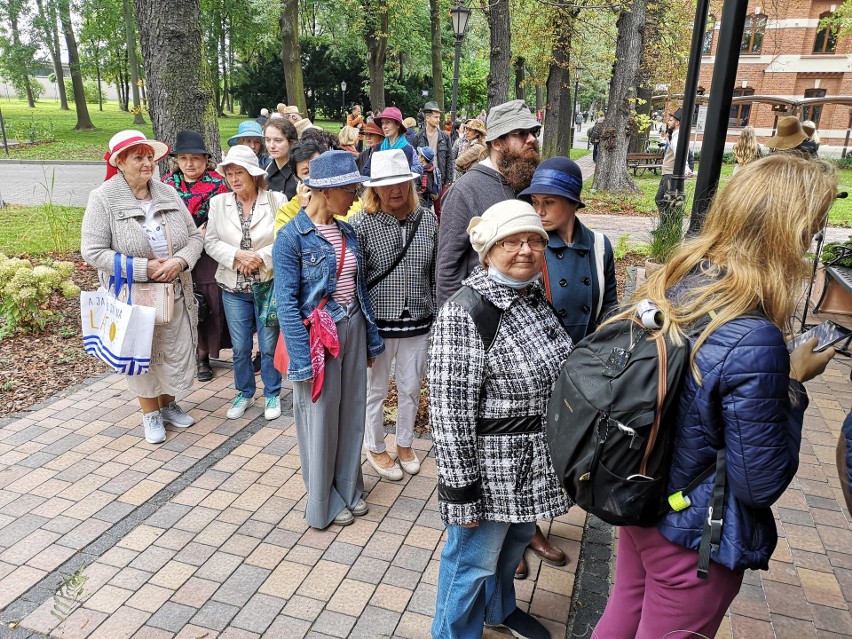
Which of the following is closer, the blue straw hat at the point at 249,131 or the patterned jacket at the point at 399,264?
the patterned jacket at the point at 399,264

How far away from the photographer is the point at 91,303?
4164 millimetres

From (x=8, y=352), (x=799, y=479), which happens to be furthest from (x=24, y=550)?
(x=799, y=479)

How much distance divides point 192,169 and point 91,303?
147 cm

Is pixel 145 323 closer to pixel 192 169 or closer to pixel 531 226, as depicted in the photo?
pixel 192 169

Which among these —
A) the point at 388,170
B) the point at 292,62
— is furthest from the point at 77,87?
the point at 388,170

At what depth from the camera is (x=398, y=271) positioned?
12.0 feet

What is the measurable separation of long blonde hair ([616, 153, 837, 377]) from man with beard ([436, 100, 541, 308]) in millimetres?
1671

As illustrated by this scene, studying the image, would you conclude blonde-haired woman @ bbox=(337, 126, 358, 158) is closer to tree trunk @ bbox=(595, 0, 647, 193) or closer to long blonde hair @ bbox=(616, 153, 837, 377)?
long blonde hair @ bbox=(616, 153, 837, 377)

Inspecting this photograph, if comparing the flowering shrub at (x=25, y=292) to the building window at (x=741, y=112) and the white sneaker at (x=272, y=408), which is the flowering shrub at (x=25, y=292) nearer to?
the white sneaker at (x=272, y=408)

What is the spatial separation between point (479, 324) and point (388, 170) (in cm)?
153

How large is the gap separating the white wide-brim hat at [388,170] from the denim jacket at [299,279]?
0.45m

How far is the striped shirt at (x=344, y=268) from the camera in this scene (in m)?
3.36

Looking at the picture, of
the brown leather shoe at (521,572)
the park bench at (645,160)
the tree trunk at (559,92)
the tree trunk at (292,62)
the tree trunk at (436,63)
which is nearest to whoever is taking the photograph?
the brown leather shoe at (521,572)

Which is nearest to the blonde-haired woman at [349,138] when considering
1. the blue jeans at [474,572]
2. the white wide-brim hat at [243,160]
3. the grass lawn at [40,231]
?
the grass lawn at [40,231]
